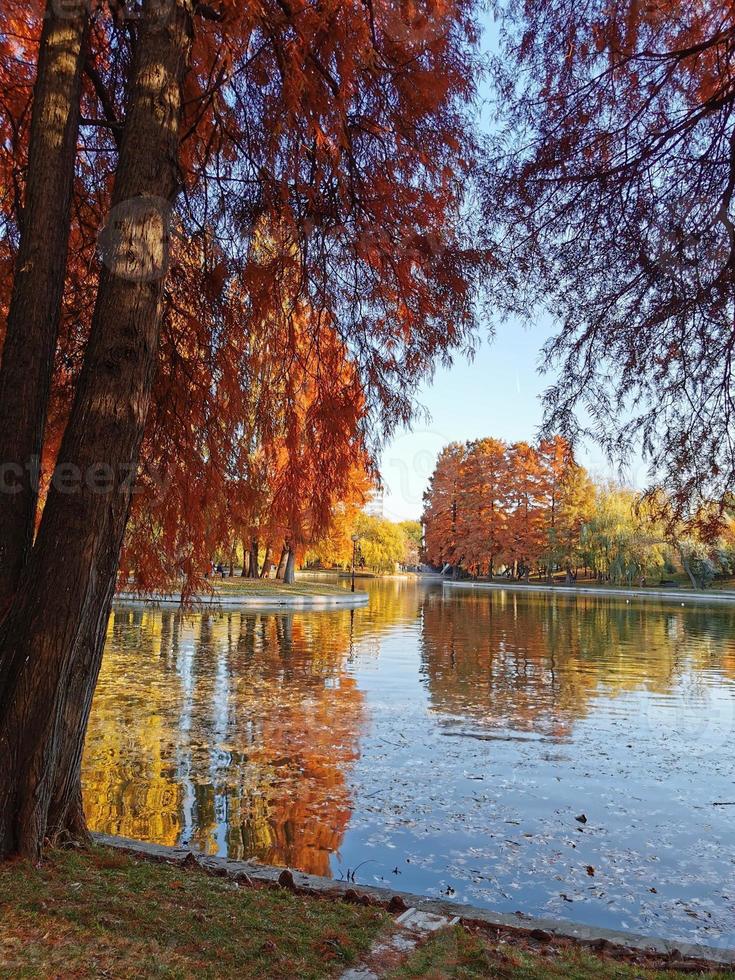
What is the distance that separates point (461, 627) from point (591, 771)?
1330 centimetres

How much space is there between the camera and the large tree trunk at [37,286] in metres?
3.44

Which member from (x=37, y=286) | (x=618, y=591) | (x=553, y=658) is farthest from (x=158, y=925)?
(x=618, y=591)

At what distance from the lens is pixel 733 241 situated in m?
4.59

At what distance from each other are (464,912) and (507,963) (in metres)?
0.68

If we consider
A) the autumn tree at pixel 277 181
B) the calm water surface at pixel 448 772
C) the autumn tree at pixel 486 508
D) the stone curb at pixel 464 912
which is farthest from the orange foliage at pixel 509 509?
the stone curb at pixel 464 912

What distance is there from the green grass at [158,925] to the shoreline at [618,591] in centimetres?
3440

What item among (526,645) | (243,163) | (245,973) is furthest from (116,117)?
(526,645)

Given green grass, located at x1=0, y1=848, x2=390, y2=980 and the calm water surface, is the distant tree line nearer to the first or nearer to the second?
the calm water surface

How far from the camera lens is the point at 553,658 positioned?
14094 mm

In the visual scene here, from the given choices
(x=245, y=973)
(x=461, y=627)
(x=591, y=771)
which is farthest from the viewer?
(x=461, y=627)

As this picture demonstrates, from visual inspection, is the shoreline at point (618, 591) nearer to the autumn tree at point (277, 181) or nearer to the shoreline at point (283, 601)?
the shoreline at point (283, 601)

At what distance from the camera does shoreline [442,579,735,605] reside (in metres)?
36.6

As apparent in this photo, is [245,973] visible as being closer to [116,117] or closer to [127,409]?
[127,409]

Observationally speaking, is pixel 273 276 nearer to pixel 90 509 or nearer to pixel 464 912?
pixel 90 509
